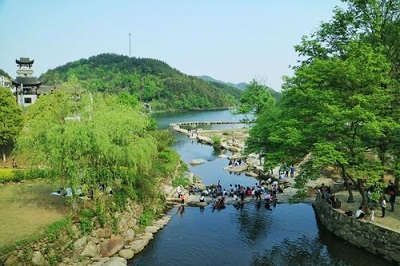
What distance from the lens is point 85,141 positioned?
918 inches

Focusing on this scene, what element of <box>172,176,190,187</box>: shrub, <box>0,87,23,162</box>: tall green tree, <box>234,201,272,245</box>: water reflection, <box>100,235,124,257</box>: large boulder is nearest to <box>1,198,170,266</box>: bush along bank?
<box>100,235,124,257</box>: large boulder

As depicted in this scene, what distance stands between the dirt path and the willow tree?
7.48 feet

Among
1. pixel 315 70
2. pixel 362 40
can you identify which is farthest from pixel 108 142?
pixel 362 40

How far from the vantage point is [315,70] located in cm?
2709

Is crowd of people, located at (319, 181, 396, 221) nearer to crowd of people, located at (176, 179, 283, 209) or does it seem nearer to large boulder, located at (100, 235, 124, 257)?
crowd of people, located at (176, 179, 283, 209)

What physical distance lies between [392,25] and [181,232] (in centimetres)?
2377

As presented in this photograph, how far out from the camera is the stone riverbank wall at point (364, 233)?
76.1ft

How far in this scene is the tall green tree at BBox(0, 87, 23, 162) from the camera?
1618 inches

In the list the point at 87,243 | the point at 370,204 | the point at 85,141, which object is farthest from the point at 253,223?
the point at 85,141

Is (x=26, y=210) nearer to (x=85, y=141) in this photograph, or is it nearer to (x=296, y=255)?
(x=85, y=141)

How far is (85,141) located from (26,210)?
8.05 m

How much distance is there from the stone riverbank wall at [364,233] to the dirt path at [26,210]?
66.3ft

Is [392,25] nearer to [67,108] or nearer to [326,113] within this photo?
[326,113]

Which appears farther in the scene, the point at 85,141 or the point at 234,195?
the point at 234,195
